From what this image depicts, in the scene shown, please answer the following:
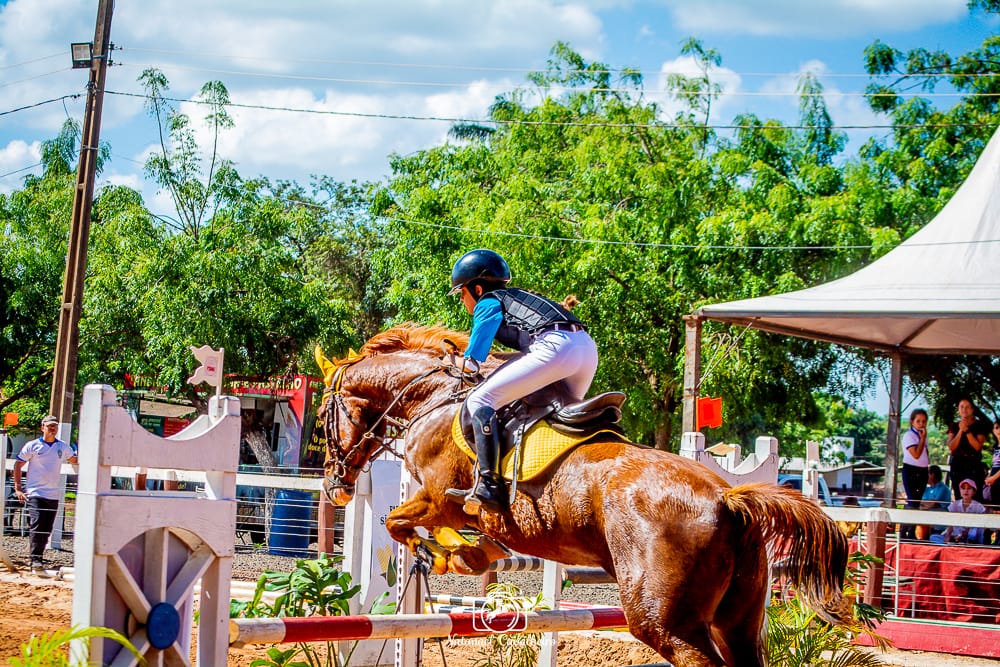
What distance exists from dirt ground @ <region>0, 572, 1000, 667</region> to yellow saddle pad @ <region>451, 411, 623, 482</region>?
289cm

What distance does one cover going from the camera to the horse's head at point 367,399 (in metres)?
5.73

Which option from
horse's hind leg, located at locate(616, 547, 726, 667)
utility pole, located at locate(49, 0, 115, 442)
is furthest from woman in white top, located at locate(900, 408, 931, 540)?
utility pole, located at locate(49, 0, 115, 442)

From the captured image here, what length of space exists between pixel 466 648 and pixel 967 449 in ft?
22.8

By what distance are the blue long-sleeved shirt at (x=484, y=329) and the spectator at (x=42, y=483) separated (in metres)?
8.38

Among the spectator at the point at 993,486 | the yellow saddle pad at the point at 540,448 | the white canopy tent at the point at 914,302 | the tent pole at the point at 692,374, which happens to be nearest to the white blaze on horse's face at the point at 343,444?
the yellow saddle pad at the point at 540,448

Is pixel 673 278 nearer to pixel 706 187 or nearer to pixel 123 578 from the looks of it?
pixel 706 187

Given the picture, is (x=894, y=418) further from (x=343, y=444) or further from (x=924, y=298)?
(x=343, y=444)

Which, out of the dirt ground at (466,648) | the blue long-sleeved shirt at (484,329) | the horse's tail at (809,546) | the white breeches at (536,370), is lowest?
the dirt ground at (466,648)

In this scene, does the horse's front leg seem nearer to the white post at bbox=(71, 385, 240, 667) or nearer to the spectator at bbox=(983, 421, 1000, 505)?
the white post at bbox=(71, 385, 240, 667)

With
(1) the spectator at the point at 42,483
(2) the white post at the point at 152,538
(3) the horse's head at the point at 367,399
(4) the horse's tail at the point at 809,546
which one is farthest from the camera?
(1) the spectator at the point at 42,483

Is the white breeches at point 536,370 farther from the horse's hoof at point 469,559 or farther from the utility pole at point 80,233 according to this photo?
the utility pole at point 80,233

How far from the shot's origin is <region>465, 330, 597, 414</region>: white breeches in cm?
474

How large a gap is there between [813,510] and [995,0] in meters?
19.5

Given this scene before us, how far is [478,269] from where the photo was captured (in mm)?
5117
